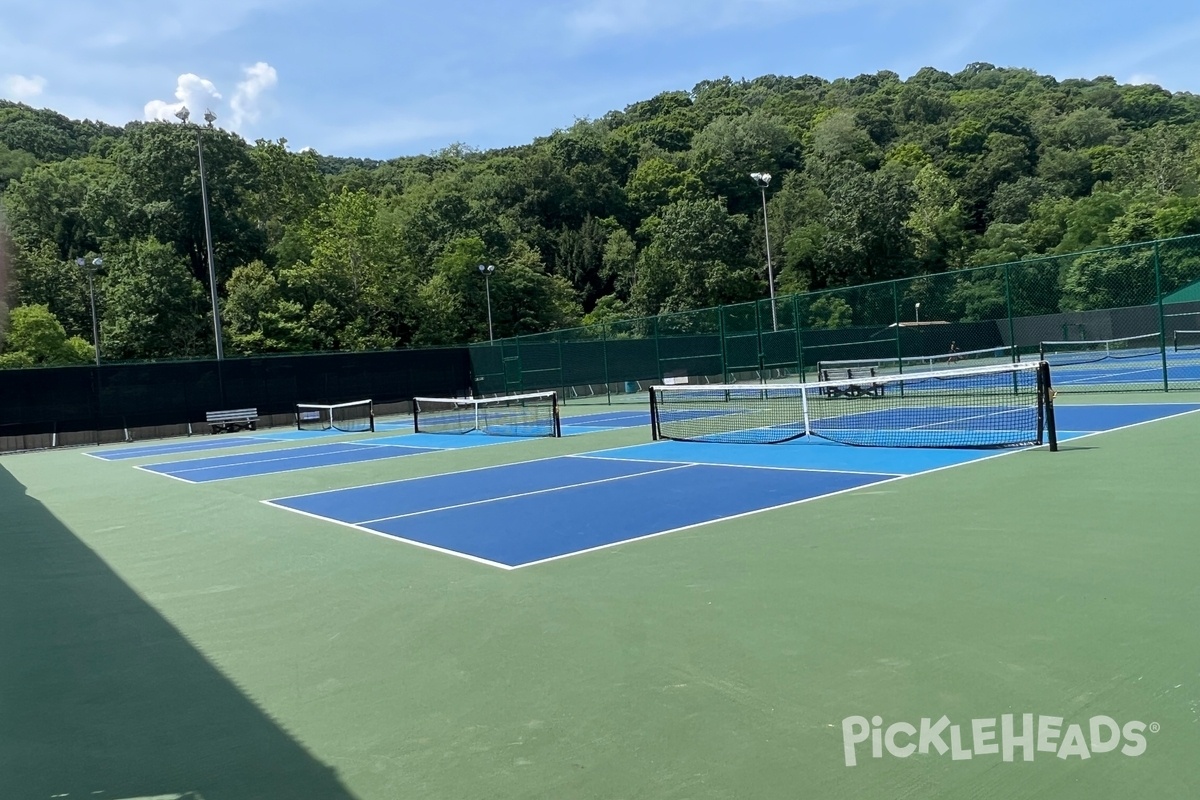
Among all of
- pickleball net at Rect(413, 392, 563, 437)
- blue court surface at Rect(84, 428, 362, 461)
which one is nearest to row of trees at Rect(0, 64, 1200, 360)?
pickleball net at Rect(413, 392, 563, 437)

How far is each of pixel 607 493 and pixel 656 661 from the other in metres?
4.94

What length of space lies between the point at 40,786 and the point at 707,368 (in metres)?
23.8

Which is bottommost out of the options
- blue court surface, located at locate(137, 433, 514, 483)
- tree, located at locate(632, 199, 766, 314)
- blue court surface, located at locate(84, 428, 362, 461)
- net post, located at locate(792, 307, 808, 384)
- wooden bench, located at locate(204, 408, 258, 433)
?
blue court surface, located at locate(84, 428, 362, 461)

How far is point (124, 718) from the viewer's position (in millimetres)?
3703

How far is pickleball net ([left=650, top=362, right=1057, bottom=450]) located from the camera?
10547 mm

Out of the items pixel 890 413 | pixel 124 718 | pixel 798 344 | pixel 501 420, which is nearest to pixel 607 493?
pixel 124 718

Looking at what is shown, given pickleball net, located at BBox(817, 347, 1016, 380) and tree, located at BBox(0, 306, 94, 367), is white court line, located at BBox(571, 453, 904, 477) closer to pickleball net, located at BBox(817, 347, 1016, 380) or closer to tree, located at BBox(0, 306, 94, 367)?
pickleball net, located at BBox(817, 347, 1016, 380)

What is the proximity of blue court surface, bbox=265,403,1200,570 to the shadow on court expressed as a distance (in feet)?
7.15

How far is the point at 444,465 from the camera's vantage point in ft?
41.3

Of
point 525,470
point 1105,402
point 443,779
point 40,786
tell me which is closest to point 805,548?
point 443,779

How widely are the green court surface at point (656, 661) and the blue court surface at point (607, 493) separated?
466 millimetres

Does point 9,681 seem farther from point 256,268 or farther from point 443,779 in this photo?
point 256,268

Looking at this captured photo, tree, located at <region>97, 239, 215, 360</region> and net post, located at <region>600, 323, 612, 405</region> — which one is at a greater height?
tree, located at <region>97, 239, 215, 360</region>

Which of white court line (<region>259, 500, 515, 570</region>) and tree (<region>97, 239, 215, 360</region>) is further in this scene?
tree (<region>97, 239, 215, 360</region>)
